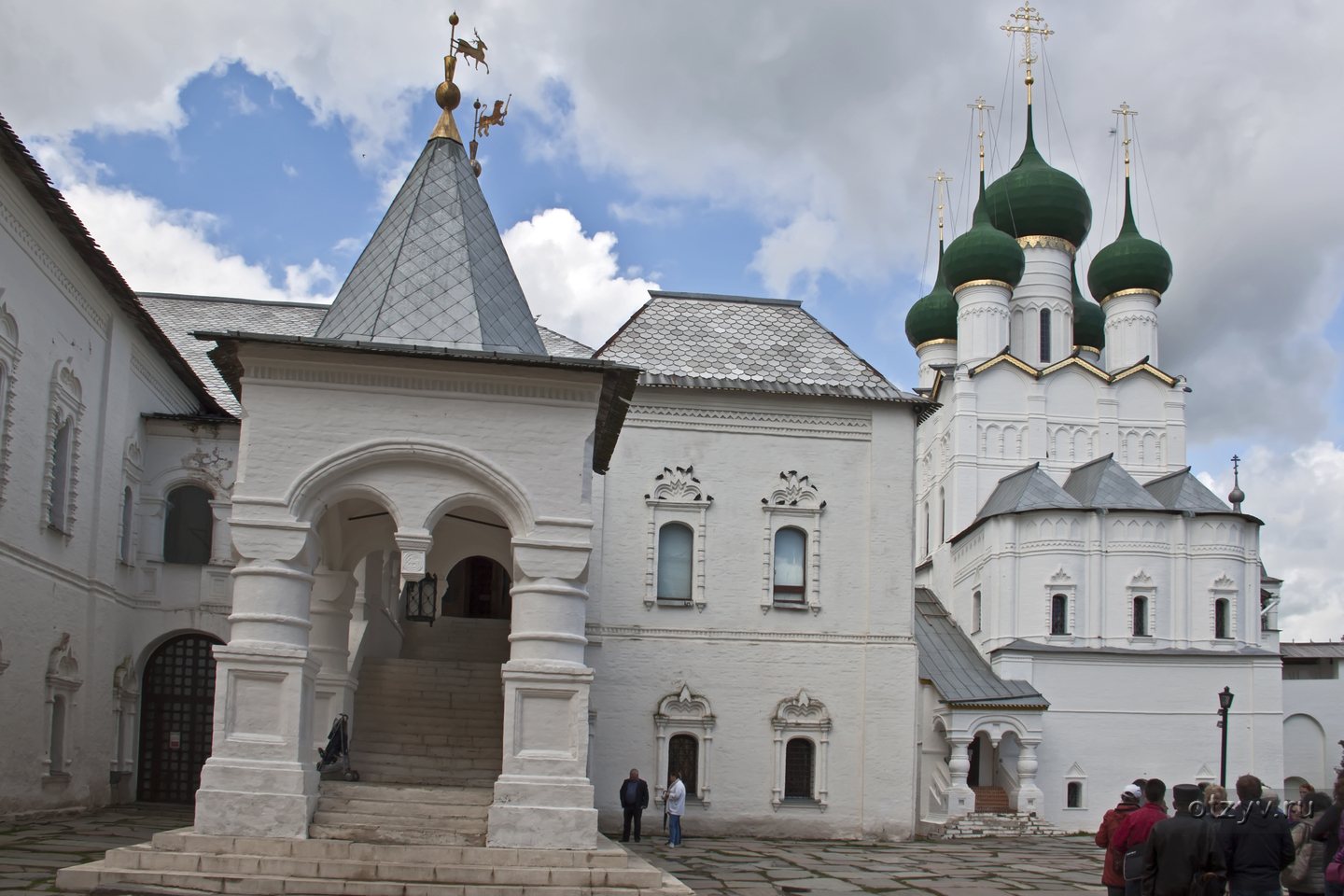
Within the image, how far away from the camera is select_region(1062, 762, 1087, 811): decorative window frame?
82.9ft

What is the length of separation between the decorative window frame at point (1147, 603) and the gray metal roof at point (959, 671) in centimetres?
276

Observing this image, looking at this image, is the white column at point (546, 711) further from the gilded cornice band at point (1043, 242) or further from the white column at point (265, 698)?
the gilded cornice band at point (1043, 242)

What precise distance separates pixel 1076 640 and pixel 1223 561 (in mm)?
3675

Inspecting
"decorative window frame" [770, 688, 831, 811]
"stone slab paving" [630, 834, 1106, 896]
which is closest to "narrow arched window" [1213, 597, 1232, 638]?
"stone slab paving" [630, 834, 1106, 896]

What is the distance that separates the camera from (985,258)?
3459 centimetres

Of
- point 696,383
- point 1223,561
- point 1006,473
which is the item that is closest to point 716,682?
point 696,383

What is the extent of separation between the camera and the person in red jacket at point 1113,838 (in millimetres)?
8336

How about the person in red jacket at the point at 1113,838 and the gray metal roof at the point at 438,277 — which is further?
the gray metal roof at the point at 438,277

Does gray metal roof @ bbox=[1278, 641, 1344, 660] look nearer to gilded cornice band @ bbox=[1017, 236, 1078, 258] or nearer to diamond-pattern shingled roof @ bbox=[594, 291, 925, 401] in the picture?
gilded cornice band @ bbox=[1017, 236, 1078, 258]

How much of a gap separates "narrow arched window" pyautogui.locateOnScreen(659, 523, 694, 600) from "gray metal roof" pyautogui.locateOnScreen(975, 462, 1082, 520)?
11.3 meters

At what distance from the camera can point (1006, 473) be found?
32344 mm

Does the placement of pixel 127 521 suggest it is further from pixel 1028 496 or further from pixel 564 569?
pixel 1028 496

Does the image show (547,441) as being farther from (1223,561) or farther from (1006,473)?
(1006,473)

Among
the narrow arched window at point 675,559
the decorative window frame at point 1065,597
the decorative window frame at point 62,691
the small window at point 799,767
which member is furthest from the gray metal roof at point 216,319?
the decorative window frame at point 1065,597
